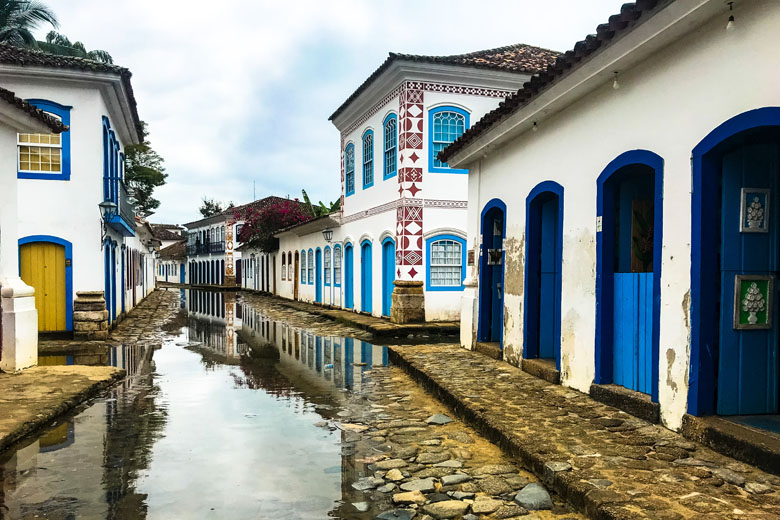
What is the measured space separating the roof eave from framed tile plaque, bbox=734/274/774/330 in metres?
1.98

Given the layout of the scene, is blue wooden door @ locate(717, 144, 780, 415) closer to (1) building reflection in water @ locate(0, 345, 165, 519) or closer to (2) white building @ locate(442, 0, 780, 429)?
(2) white building @ locate(442, 0, 780, 429)

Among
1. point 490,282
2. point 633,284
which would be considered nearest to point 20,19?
point 490,282

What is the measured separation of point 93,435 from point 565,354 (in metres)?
4.83

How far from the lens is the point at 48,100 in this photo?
1210 cm

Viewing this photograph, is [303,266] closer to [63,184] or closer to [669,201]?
[63,184]

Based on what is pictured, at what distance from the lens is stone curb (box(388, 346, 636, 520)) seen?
10.9ft

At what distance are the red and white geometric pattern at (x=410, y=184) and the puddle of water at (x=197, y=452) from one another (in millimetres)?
5730

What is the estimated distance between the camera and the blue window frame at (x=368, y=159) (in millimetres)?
16547

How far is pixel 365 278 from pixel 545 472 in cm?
1343

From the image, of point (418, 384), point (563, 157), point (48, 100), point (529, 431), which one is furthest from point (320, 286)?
point (529, 431)

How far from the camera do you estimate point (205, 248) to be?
165 feet

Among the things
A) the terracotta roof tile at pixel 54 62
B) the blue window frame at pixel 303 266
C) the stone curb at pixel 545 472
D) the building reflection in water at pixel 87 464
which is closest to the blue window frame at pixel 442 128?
the terracotta roof tile at pixel 54 62

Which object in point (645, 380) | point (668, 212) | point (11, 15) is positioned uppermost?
point (11, 15)

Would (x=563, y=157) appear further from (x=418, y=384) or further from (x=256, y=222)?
(x=256, y=222)
